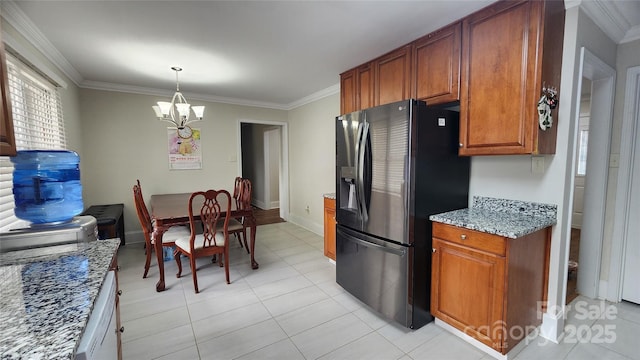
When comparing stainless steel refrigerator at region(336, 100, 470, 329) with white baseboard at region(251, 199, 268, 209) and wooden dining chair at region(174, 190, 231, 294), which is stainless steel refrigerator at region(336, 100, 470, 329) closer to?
wooden dining chair at region(174, 190, 231, 294)

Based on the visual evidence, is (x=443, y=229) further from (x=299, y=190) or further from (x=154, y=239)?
(x=299, y=190)

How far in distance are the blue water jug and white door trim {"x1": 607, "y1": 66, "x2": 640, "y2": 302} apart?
412 cm

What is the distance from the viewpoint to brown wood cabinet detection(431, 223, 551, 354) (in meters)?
1.65

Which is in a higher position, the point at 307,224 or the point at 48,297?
the point at 48,297

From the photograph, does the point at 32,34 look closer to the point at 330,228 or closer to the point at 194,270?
the point at 194,270

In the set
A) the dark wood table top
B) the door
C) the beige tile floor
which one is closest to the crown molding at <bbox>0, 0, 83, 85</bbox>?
the dark wood table top

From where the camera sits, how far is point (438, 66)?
7.10 ft

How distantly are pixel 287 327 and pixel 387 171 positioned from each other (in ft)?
4.63

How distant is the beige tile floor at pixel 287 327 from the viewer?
180 centimetres

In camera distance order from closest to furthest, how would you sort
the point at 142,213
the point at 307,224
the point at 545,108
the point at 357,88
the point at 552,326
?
the point at 545,108 → the point at 552,326 → the point at 142,213 → the point at 357,88 → the point at 307,224

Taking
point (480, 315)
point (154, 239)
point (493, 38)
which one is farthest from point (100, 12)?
point (480, 315)

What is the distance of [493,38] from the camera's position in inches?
72.1

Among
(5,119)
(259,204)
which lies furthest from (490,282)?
(259,204)

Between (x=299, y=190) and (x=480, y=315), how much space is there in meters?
3.74
